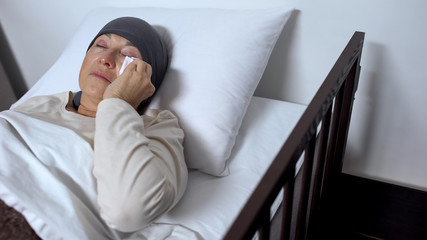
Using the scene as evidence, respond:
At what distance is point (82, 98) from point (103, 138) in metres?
0.34

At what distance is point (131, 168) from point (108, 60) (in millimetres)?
369

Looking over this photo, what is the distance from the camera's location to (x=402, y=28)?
984 mm

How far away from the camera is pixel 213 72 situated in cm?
100

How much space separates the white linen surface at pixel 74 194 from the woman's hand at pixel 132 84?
0.51ft

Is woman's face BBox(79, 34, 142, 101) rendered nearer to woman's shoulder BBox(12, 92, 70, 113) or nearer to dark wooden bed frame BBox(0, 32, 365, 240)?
woman's shoulder BBox(12, 92, 70, 113)

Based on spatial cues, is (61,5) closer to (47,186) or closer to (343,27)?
(47,186)

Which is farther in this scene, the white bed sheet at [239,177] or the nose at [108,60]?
the nose at [108,60]

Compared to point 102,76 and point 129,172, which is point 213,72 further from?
point 129,172

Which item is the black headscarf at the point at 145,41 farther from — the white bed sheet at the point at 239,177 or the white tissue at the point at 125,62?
the white bed sheet at the point at 239,177

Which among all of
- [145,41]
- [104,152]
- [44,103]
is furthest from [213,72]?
[44,103]

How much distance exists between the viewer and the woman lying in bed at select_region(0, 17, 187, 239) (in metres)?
0.71

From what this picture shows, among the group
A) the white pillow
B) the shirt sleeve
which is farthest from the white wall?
the shirt sleeve

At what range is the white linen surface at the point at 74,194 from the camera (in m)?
0.73

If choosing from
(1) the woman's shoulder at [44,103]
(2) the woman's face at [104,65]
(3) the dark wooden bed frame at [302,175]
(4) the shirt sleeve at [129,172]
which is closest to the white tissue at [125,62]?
(2) the woman's face at [104,65]
